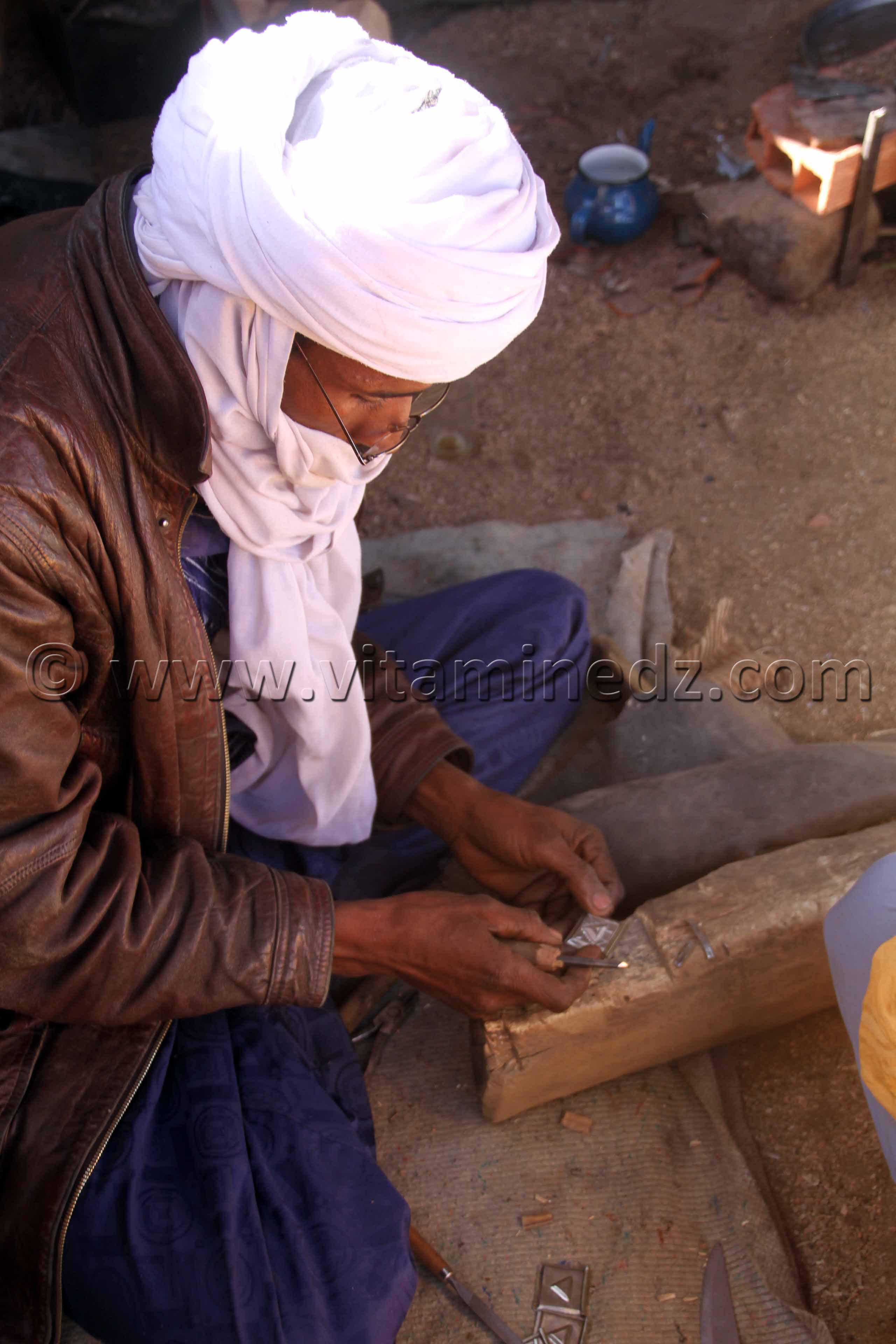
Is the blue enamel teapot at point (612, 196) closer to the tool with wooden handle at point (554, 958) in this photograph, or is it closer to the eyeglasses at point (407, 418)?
the eyeglasses at point (407, 418)

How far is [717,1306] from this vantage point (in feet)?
6.11

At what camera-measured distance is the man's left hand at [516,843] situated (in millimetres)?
2031

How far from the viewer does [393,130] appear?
1435 mm

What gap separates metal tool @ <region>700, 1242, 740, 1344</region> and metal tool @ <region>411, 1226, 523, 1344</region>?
0.32 metres

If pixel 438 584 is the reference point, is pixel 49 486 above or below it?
above

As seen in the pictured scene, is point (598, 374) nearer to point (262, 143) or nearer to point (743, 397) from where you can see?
point (743, 397)

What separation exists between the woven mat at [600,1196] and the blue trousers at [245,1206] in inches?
9.1

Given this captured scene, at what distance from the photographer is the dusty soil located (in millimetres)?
2162

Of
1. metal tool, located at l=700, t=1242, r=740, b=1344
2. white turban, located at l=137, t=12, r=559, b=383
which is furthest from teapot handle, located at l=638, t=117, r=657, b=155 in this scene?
metal tool, located at l=700, t=1242, r=740, b=1344

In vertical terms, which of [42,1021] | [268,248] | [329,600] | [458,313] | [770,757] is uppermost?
[268,248]

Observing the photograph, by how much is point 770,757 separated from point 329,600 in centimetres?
99

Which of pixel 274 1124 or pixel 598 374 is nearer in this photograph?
pixel 274 1124

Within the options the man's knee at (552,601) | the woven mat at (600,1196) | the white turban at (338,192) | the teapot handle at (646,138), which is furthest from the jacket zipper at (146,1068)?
the teapot handle at (646,138)

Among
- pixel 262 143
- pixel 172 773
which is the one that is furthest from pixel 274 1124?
pixel 262 143
